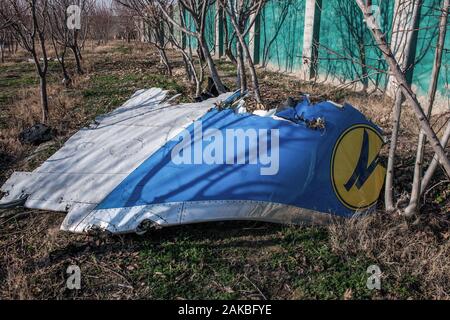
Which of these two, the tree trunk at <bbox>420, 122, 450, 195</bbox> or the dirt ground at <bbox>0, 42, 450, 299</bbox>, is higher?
the tree trunk at <bbox>420, 122, 450, 195</bbox>

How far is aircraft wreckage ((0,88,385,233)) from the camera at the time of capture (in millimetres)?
3080

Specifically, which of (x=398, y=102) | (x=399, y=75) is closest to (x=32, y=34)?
(x=398, y=102)

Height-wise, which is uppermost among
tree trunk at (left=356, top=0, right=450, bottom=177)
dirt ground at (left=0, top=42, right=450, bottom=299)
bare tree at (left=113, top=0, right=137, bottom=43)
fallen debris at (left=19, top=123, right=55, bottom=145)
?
bare tree at (left=113, top=0, right=137, bottom=43)

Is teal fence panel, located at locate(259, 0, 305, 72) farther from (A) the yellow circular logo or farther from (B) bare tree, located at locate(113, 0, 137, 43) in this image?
(A) the yellow circular logo

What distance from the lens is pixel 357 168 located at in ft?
11.0

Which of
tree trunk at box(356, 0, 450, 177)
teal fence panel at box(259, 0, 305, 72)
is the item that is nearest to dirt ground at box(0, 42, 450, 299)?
tree trunk at box(356, 0, 450, 177)

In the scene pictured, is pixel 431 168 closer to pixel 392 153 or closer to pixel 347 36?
A: pixel 392 153

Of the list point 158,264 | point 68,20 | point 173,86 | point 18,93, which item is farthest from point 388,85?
point 68,20

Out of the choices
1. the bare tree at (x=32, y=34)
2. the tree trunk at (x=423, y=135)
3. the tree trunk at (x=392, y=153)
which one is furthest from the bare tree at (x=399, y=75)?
the bare tree at (x=32, y=34)

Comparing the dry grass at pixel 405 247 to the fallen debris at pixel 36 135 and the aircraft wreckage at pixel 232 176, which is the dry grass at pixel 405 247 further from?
the fallen debris at pixel 36 135

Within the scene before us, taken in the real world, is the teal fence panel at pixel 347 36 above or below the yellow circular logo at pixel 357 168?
above

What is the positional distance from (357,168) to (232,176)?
42.6 inches

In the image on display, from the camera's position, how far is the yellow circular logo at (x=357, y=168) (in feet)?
10.6
